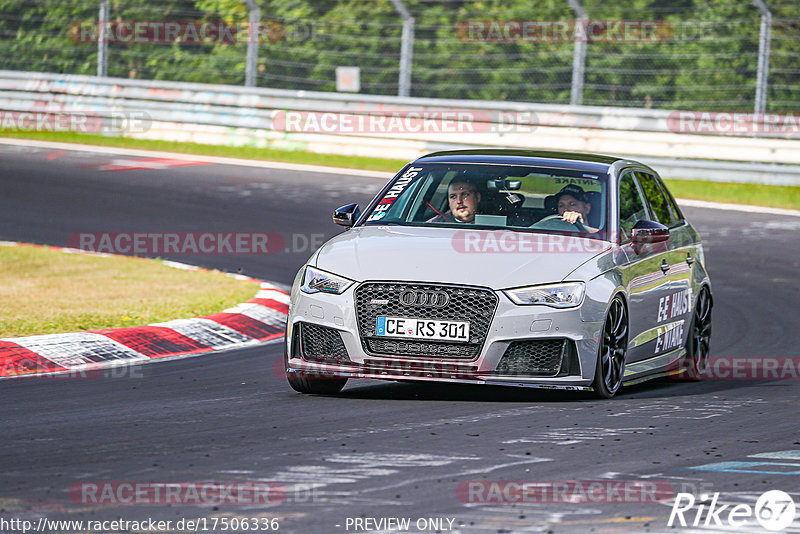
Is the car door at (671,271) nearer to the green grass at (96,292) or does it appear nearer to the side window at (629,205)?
the side window at (629,205)

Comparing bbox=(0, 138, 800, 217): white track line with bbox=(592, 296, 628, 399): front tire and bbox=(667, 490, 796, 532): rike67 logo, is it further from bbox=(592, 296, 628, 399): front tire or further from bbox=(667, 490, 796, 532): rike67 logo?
bbox=(667, 490, 796, 532): rike67 logo

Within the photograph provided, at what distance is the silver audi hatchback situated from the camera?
26.5 feet

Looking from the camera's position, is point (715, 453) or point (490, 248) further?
point (490, 248)

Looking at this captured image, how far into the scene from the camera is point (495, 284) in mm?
8039

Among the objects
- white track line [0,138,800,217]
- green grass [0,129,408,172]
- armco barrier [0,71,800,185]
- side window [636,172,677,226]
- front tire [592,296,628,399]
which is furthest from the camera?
green grass [0,129,408,172]

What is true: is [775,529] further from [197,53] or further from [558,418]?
[197,53]

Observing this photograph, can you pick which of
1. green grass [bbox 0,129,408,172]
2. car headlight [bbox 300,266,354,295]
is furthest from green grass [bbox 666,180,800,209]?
car headlight [bbox 300,266,354,295]

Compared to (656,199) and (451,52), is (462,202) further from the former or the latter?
(451,52)

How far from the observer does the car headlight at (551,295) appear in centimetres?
806

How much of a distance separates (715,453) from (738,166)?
1511 cm

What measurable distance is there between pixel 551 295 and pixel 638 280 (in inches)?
45.1

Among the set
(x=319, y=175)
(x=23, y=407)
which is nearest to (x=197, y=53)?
(x=319, y=175)

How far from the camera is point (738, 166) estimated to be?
70.1ft

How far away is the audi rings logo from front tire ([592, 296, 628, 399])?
3.06ft
